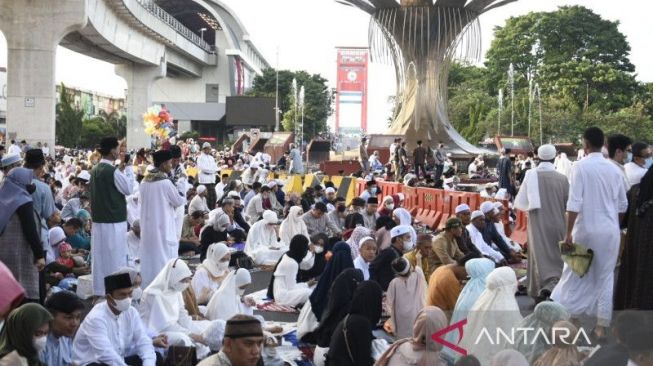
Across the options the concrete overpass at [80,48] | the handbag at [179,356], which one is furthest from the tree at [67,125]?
the handbag at [179,356]

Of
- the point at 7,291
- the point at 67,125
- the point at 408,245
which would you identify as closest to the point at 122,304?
the point at 7,291

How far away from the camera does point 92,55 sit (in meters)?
44.0

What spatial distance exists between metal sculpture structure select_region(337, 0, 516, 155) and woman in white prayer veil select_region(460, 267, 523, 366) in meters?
25.7

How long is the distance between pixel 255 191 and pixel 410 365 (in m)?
12.4

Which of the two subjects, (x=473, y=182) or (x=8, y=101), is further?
(x=8, y=101)

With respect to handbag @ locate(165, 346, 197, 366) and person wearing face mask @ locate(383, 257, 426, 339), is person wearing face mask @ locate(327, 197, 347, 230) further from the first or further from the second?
handbag @ locate(165, 346, 197, 366)

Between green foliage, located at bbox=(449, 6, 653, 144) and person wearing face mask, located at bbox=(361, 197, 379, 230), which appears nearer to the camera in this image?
person wearing face mask, located at bbox=(361, 197, 379, 230)

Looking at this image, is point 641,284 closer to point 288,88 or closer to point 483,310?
point 483,310

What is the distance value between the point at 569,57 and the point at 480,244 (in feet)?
155

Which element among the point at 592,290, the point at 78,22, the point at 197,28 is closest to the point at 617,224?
the point at 592,290

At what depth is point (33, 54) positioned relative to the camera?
2947 cm

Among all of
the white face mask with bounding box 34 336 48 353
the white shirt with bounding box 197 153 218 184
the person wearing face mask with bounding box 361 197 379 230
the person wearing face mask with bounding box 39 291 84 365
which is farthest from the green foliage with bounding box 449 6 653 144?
the white face mask with bounding box 34 336 48 353

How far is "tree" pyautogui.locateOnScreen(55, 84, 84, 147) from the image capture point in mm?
62906

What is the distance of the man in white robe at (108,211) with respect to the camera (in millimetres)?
8422
